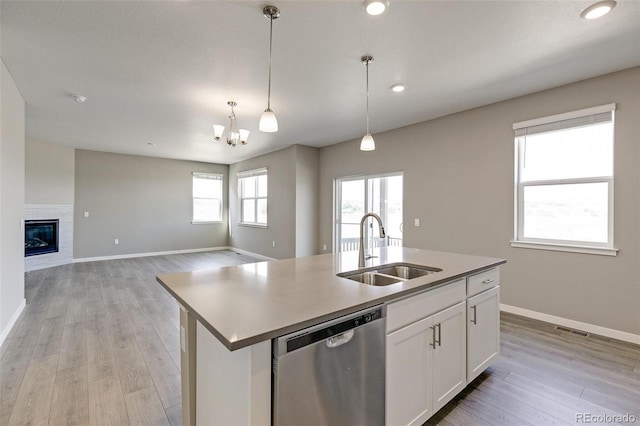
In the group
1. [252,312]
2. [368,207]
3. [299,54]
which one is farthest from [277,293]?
[368,207]

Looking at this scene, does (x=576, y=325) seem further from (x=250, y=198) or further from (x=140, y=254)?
(x=140, y=254)

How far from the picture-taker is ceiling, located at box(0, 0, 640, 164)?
1980 mm

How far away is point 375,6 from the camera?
1.85 metres

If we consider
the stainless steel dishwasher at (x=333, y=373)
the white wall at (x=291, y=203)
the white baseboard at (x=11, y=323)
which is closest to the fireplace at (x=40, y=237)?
the white baseboard at (x=11, y=323)

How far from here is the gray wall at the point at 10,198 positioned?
2.71 m

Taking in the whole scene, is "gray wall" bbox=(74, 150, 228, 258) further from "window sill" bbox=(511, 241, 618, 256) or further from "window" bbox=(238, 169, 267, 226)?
"window sill" bbox=(511, 241, 618, 256)

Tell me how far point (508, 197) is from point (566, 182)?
1.84ft

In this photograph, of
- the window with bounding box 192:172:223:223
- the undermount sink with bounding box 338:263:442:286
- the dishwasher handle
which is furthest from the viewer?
the window with bounding box 192:172:223:223

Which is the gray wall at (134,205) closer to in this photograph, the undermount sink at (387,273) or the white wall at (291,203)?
the white wall at (291,203)

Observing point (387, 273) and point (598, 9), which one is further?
point (387, 273)

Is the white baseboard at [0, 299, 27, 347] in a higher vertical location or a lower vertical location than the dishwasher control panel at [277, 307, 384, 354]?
lower

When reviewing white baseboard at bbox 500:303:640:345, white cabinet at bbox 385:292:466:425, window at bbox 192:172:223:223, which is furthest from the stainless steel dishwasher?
window at bbox 192:172:223:223

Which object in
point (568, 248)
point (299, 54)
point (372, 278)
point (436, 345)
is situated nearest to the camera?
point (436, 345)

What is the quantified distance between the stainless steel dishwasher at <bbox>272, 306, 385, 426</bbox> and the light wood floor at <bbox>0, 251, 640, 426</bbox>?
0.79 metres
